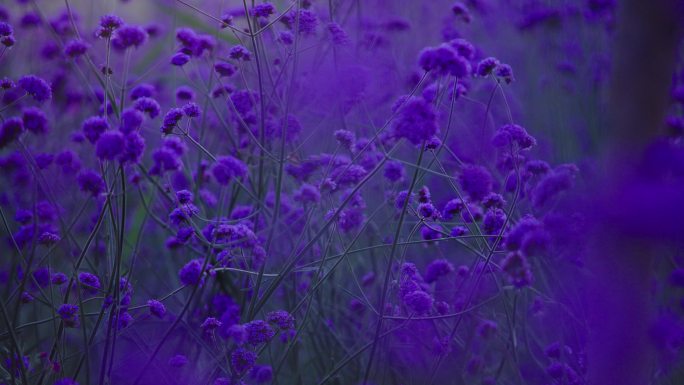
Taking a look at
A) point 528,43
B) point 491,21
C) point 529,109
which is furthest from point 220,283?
point 491,21

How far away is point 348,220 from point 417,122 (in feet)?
2.21

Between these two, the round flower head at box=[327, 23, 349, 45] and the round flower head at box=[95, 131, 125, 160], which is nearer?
the round flower head at box=[95, 131, 125, 160]

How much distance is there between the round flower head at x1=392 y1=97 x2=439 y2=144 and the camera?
1.29 meters

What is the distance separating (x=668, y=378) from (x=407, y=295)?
0.76m

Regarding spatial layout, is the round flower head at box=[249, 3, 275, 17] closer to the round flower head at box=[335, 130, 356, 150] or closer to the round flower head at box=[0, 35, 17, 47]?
the round flower head at box=[335, 130, 356, 150]

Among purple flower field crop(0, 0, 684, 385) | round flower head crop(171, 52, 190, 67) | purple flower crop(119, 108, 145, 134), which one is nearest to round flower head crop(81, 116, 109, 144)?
→ purple flower field crop(0, 0, 684, 385)

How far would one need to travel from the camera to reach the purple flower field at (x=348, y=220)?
1055 millimetres

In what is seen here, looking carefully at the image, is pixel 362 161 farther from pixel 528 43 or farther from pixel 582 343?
pixel 528 43

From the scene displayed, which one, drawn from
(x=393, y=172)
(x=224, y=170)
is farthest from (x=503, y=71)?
(x=224, y=170)

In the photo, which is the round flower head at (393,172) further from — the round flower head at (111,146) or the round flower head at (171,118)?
the round flower head at (111,146)

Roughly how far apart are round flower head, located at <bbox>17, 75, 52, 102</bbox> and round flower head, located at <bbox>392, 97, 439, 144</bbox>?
981 millimetres

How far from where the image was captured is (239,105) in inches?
80.7

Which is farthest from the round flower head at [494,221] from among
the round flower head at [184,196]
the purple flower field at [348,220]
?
the round flower head at [184,196]

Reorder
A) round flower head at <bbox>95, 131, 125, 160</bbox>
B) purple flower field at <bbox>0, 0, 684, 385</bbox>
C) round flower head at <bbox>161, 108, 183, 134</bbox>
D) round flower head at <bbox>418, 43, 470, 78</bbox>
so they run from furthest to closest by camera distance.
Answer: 1. round flower head at <bbox>161, 108, 183, 134</bbox>
2. round flower head at <bbox>418, 43, 470, 78</bbox>
3. round flower head at <bbox>95, 131, 125, 160</bbox>
4. purple flower field at <bbox>0, 0, 684, 385</bbox>
